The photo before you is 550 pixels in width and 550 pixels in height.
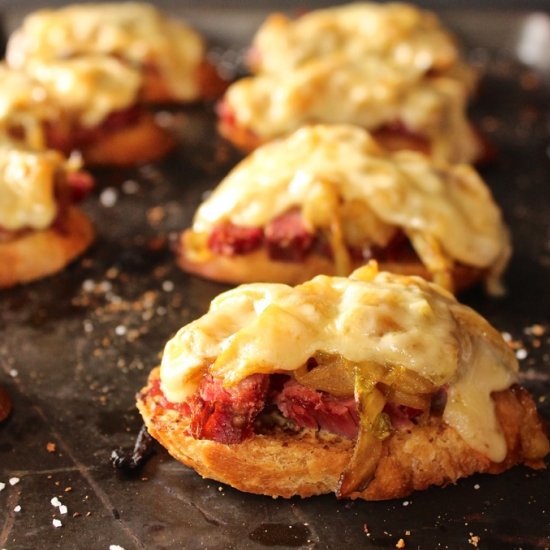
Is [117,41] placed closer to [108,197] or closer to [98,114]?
[98,114]

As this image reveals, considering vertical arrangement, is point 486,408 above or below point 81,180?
above

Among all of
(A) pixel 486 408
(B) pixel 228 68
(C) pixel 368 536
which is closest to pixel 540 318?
(A) pixel 486 408

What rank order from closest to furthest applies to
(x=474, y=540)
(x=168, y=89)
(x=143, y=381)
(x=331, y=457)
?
(x=474, y=540) → (x=331, y=457) → (x=143, y=381) → (x=168, y=89)

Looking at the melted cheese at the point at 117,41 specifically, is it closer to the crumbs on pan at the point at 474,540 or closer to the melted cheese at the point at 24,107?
the melted cheese at the point at 24,107

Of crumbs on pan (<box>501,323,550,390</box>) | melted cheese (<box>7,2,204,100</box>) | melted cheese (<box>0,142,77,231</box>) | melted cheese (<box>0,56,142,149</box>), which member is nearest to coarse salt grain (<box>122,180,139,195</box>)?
melted cheese (<box>0,56,142,149</box>)

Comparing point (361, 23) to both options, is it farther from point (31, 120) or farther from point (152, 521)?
point (152, 521)

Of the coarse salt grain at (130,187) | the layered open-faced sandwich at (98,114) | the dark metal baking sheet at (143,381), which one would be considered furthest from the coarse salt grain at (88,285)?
the layered open-faced sandwich at (98,114)

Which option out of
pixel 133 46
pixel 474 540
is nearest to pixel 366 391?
pixel 474 540
